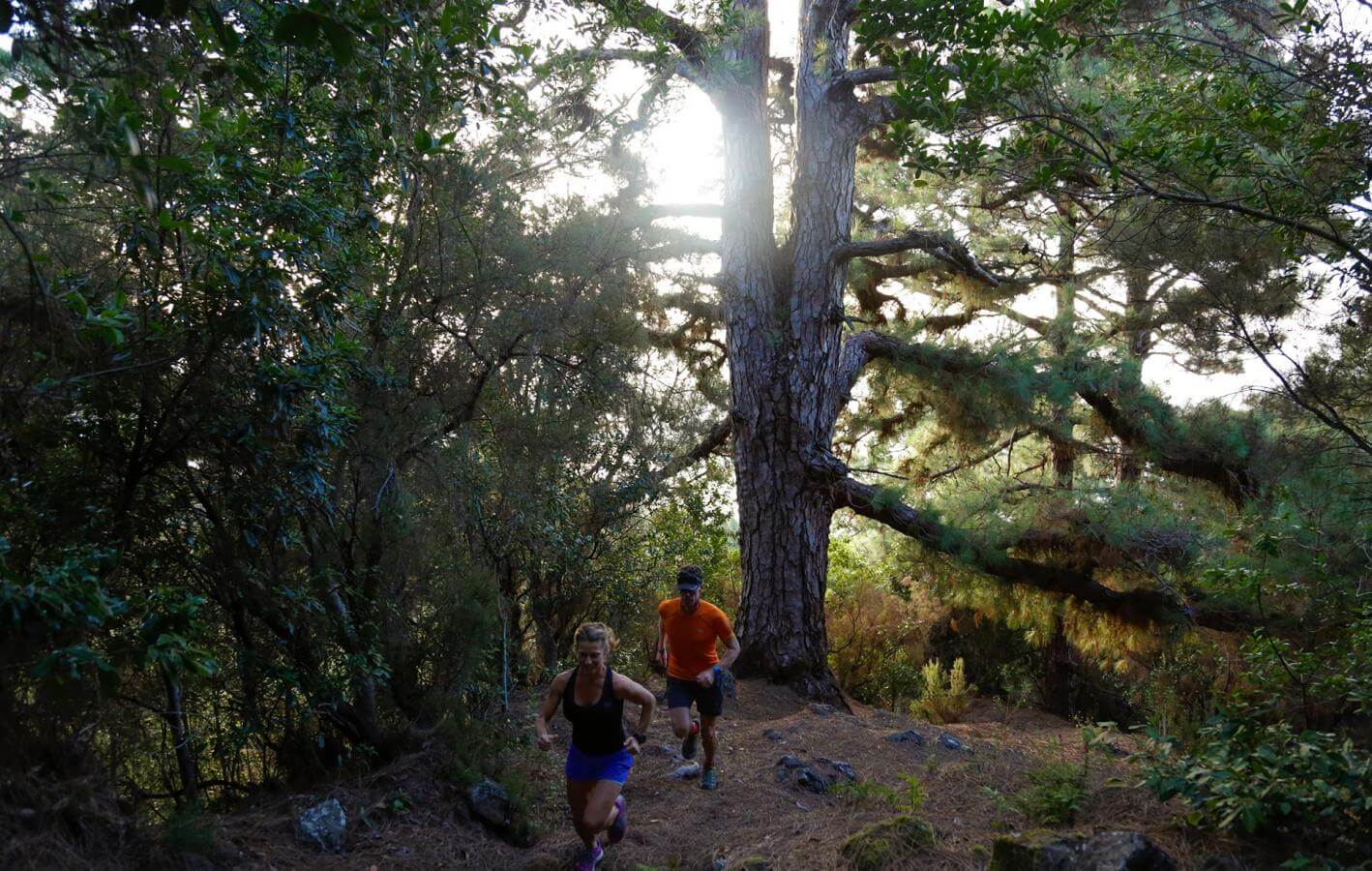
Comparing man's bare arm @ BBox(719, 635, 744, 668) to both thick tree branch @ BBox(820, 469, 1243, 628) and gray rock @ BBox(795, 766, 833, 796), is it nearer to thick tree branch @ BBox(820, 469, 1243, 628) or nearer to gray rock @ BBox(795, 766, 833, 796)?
gray rock @ BBox(795, 766, 833, 796)

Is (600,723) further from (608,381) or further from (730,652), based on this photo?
(608,381)

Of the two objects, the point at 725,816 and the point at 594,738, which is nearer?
the point at 594,738

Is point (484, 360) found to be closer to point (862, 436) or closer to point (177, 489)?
point (177, 489)

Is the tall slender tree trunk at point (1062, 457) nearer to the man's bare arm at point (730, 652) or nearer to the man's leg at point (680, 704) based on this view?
the man's bare arm at point (730, 652)

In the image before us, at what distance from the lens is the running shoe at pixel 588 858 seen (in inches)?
194

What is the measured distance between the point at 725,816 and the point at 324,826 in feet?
8.72

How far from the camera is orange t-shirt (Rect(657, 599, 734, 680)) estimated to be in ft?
22.0

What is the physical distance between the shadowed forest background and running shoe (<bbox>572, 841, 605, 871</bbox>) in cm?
146

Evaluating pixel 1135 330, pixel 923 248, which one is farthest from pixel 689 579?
pixel 1135 330

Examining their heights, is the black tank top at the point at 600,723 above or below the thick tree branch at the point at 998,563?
above

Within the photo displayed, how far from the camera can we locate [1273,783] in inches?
141

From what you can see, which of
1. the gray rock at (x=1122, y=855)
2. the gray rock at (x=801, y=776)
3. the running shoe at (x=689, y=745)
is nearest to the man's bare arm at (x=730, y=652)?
the running shoe at (x=689, y=745)

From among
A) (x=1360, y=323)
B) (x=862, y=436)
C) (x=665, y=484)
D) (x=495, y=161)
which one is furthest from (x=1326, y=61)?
(x=862, y=436)

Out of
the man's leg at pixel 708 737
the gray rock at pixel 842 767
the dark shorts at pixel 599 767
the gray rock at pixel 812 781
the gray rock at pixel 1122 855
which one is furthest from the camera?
the gray rock at pixel 842 767
